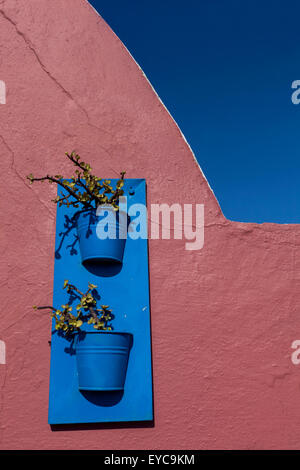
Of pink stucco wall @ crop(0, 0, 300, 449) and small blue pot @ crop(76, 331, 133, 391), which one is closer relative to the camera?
small blue pot @ crop(76, 331, 133, 391)

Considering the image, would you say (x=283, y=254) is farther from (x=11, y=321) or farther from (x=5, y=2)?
(x=5, y=2)

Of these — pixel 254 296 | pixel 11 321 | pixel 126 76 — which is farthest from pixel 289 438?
pixel 126 76

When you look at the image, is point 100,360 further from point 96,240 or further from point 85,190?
point 85,190

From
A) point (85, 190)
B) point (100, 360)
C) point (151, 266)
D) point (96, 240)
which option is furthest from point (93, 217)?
point (100, 360)

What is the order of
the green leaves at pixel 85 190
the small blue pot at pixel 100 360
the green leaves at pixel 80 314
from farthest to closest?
the green leaves at pixel 85 190 → the green leaves at pixel 80 314 → the small blue pot at pixel 100 360

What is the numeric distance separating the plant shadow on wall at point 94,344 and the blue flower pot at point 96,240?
0.13 meters

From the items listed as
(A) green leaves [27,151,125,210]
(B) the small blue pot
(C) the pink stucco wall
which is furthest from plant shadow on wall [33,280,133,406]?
(A) green leaves [27,151,125,210]

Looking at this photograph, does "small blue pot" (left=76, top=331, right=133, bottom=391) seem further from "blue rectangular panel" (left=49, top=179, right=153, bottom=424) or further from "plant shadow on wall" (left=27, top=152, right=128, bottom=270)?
"plant shadow on wall" (left=27, top=152, right=128, bottom=270)

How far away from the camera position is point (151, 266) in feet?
5.94

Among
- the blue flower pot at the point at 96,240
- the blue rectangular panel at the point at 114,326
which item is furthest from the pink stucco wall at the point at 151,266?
the blue flower pot at the point at 96,240

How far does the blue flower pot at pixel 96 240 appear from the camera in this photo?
5.46 ft

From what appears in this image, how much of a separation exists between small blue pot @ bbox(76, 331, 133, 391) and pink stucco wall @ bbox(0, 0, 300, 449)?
195mm

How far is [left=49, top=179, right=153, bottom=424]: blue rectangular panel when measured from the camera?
1589mm

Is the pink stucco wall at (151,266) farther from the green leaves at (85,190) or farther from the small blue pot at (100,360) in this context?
the small blue pot at (100,360)
